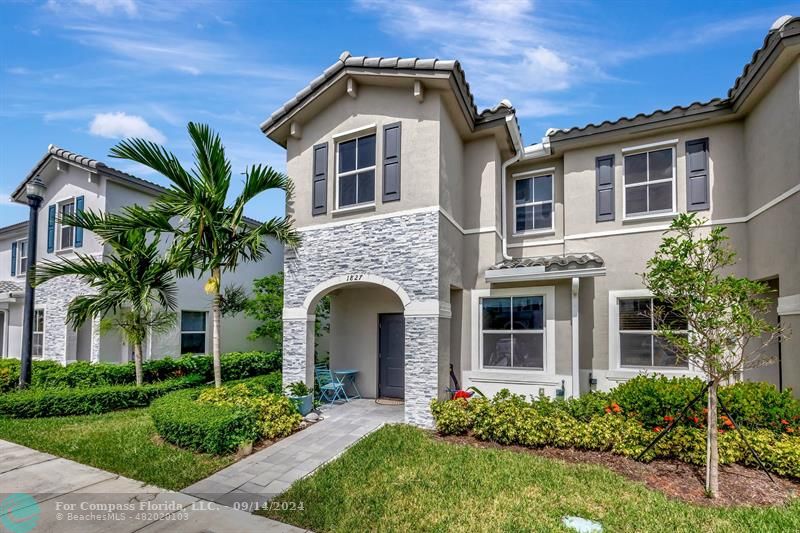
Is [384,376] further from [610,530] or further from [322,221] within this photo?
[610,530]

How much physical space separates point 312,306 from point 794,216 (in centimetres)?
961

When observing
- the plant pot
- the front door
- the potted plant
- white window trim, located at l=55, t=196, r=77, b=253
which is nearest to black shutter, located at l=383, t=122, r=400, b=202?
the front door

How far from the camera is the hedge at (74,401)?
9.52 metres

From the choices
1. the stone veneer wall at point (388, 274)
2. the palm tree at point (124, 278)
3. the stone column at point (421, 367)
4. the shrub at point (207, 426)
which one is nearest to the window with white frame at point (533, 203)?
the stone veneer wall at point (388, 274)

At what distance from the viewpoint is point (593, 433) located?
688 cm

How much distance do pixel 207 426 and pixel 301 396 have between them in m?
2.56

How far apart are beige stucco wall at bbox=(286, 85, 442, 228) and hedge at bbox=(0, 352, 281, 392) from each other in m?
6.82

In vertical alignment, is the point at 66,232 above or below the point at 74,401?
above

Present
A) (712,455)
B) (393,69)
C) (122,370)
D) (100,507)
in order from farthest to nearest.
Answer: (122,370) → (393,69) → (712,455) → (100,507)

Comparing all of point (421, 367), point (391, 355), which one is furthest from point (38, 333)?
point (421, 367)

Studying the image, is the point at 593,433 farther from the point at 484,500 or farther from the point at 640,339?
the point at 640,339

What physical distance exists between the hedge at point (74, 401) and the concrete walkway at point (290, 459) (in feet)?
17.3

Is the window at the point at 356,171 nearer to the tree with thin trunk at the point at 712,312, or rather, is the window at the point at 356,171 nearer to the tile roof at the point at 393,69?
the tile roof at the point at 393,69

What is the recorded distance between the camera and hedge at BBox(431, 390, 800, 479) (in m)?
6.12
